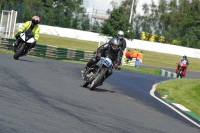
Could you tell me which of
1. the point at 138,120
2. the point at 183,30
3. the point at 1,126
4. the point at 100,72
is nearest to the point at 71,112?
the point at 138,120

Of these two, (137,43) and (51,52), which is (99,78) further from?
(137,43)

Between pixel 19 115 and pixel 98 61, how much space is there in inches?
268

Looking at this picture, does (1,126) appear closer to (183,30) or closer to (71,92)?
(71,92)

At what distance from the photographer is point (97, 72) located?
15.0m

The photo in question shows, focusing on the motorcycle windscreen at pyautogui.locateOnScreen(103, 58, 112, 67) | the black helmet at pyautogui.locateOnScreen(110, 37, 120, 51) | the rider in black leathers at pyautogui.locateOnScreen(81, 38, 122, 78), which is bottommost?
the motorcycle windscreen at pyautogui.locateOnScreen(103, 58, 112, 67)

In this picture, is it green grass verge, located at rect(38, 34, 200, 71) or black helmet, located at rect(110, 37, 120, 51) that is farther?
green grass verge, located at rect(38, 34, 200, 71)

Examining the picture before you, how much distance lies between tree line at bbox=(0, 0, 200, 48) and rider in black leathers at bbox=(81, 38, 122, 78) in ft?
93.1

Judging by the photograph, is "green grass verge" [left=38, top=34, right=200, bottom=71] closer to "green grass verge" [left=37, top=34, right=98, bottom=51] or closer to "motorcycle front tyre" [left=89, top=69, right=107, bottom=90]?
"green grass verge" [left=37, top=34, right=98, bottom=51]

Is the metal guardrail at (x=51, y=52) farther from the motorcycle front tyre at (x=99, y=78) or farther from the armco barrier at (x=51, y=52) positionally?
the motorcycle front tyre at (x=99, y=78)

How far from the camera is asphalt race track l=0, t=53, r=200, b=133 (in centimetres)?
827

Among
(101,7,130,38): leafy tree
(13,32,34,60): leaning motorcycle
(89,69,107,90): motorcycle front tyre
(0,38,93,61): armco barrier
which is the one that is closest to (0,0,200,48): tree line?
(101,7,130,38): leafy tree

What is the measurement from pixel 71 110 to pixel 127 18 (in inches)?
1902

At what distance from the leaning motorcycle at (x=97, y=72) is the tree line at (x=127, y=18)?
2846cm

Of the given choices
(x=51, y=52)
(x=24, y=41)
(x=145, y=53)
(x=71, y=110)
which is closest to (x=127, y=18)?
(x=145, y=53)
